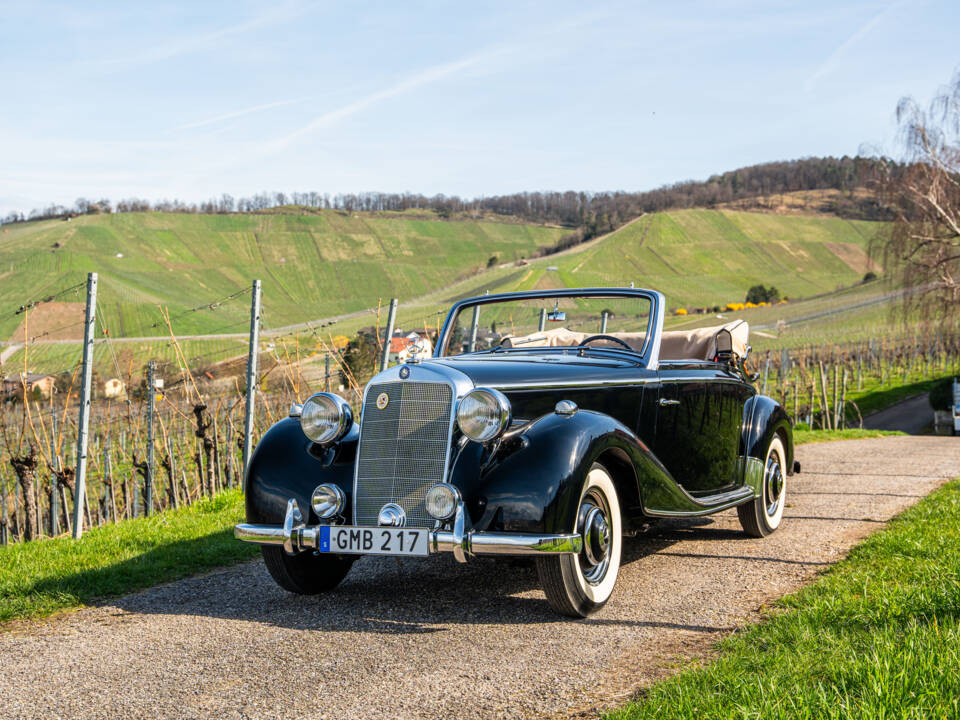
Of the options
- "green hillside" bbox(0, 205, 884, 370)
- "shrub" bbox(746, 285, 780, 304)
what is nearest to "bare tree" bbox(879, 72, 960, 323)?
"green hillside" bbox(0, 205, 884, 370)

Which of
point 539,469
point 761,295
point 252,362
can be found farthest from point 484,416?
point 761,295

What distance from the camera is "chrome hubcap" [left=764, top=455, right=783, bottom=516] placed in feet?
24.2

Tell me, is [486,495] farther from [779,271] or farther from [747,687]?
[779,271]

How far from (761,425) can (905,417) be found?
35385 mm

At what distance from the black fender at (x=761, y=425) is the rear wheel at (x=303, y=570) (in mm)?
3321

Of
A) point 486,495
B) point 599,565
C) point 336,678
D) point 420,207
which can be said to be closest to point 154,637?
point 336,678

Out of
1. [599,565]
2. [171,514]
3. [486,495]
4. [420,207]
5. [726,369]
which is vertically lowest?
[171,514]

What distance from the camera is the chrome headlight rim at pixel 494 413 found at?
4859 millimetres

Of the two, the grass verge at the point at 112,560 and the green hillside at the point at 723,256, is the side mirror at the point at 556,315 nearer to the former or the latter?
the grass verge at the point at 112,560

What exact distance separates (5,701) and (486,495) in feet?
7.53

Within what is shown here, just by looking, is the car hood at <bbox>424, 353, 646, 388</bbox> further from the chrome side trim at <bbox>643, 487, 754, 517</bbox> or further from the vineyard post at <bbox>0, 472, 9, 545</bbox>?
the vineyard post at <bbox>0, 472, 9, 545</bbox>

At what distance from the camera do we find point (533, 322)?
7391 mm

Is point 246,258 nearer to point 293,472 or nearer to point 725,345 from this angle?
point 725,345

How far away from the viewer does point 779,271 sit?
11619 centimetres
